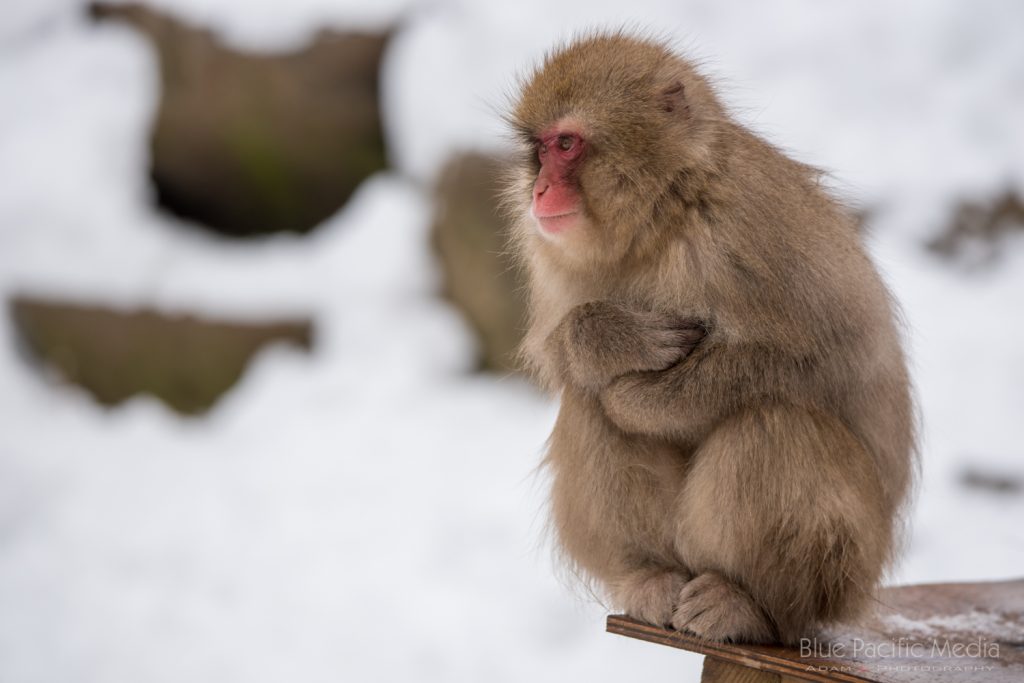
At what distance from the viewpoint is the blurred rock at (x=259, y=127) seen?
609 centimetres

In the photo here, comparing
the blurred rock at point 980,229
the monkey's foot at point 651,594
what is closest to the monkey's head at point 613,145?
the monkey's foot at point 651,594

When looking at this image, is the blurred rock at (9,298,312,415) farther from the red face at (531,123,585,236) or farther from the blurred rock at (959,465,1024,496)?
the red face at (531,123,585,236)

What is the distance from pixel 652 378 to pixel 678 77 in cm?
67

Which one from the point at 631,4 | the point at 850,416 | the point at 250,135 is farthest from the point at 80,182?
the point at 850,416

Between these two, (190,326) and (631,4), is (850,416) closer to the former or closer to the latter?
(631,4)

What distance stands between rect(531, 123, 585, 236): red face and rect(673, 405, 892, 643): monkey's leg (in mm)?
546

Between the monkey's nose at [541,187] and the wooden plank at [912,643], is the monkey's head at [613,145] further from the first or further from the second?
the wooden plank at [912,643]

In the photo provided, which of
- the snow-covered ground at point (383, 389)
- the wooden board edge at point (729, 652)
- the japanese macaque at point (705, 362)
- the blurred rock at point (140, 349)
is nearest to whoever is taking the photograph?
Result: the wooden board edge at point (729, 652)

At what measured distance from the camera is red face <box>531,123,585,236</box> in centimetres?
251

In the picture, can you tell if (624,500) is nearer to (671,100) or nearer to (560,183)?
(560,183)

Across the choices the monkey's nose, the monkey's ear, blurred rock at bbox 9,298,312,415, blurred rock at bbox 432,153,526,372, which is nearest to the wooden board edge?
the monkey's nose

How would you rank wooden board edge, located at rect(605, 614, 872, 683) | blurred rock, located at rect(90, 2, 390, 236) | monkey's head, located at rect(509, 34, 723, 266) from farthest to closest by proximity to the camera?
blurred rock, located at rect(90, 2, 390, 236), monkey's head, located at rect(509, 34, 723, 266), wooden board edge, located at rect(605, 614, 872, 683)

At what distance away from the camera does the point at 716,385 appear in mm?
2344

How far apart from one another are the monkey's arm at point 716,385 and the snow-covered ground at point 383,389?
1606mm
